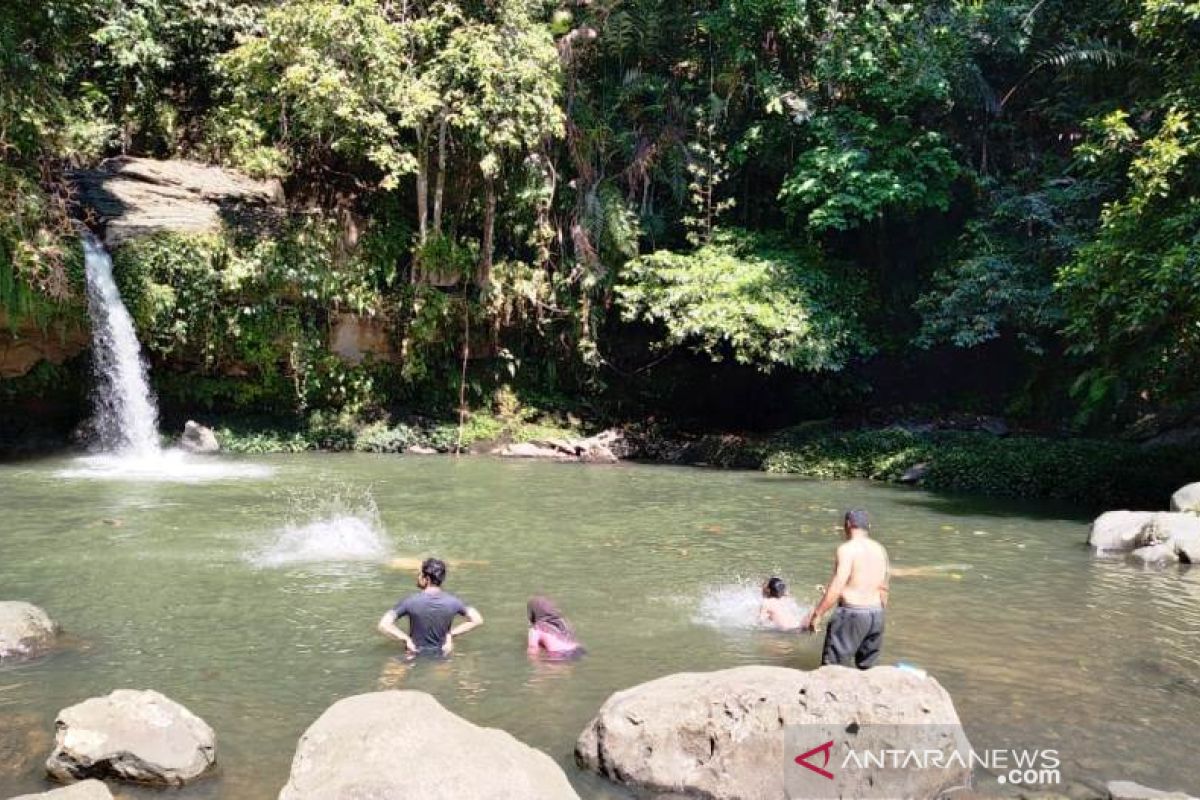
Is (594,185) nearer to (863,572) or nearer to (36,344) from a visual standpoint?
(36,344)

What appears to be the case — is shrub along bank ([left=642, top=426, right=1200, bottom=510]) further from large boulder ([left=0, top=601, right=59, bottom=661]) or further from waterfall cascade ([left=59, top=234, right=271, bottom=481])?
large boulder ([left=0, top=601, right=59, bottom=661])

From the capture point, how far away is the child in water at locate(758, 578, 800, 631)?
354 inches

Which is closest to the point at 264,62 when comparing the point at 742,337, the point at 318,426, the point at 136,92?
the point at 136,92

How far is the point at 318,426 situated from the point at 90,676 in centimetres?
1611

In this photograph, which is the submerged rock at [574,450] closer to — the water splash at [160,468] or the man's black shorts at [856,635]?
the water splash at [160,468]

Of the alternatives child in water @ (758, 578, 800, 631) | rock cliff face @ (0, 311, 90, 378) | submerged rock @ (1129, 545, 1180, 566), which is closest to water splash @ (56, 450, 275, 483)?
rock cliff face @ (0, 311, 90, 378)

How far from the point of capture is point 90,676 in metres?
7.28

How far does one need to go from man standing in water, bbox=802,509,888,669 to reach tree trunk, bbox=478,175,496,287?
1726cm

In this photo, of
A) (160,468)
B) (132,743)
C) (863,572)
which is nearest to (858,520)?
(863,572)

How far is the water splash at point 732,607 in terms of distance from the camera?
365 inches

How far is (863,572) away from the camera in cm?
712

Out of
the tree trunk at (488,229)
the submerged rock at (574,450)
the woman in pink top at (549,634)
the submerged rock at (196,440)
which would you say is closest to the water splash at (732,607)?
the woman in pink top at (549,634)

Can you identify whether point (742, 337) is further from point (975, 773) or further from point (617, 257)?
point (975, 773)

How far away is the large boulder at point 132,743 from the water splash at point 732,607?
4.83m
